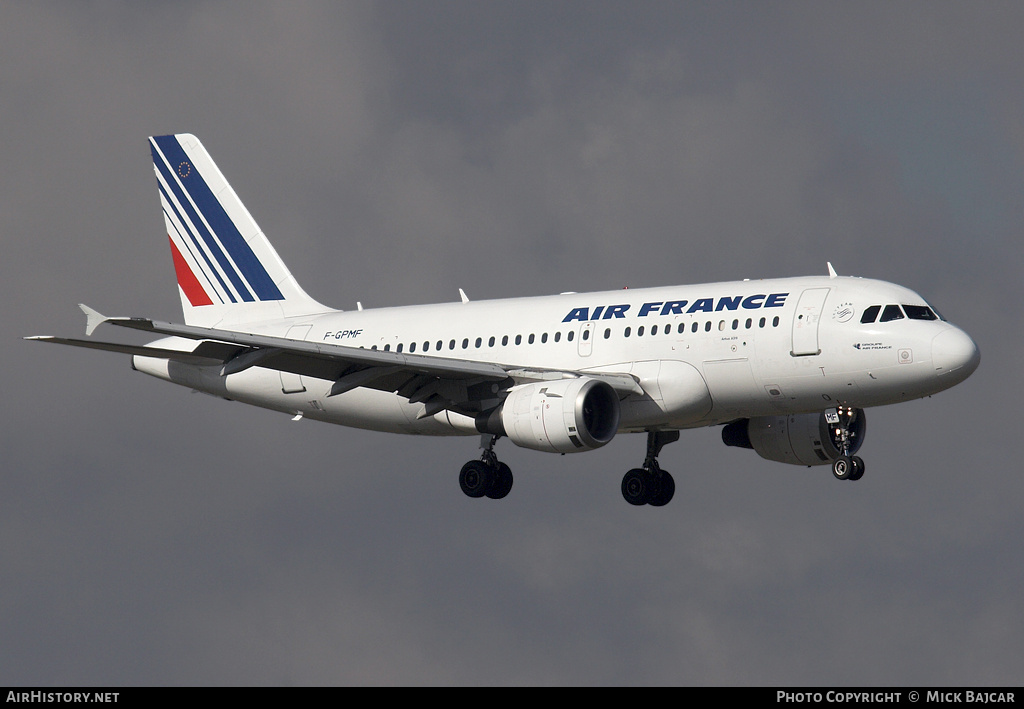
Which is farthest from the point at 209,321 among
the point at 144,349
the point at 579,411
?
the point at 579,411

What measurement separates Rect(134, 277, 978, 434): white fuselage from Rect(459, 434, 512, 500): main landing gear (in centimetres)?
110

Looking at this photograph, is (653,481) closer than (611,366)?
No

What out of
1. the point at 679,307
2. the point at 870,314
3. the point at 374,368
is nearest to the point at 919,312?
the point at 870,314

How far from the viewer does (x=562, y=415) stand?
145ft

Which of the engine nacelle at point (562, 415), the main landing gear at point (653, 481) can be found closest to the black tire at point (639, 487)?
the main landing gear at point (653, 481)

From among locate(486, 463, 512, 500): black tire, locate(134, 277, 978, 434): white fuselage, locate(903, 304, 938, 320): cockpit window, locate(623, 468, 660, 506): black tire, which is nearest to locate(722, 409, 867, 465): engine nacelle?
locate(623, 468, 660, 506): black tire

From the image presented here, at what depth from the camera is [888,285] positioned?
4500cm

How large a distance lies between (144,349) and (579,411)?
12578 mm

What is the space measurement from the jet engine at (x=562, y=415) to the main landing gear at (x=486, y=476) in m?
4.28

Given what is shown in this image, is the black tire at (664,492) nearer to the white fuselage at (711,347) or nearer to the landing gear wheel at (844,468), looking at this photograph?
the white fuselage at (711,347)

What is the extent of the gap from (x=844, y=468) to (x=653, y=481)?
802cm

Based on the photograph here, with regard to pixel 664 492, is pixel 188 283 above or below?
above

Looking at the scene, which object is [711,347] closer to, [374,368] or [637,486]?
[637,486]
